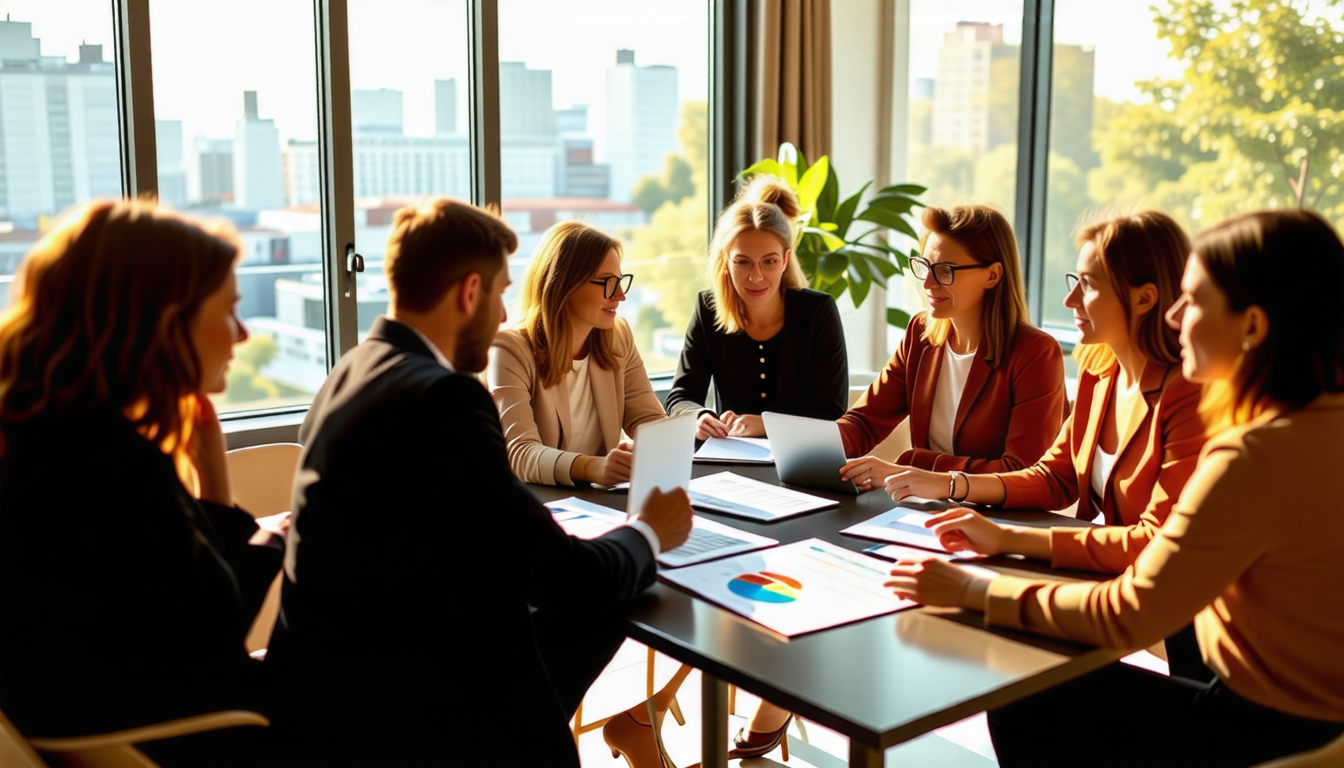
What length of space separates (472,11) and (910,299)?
248 centimetres

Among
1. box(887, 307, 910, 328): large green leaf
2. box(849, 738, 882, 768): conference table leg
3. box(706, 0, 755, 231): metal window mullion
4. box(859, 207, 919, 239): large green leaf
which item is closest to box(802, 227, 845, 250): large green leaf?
box(859, 207, 919, 239): large green leaf

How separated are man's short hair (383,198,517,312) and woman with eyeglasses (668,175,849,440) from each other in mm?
1617

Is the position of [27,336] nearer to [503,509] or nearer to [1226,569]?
[503,509]

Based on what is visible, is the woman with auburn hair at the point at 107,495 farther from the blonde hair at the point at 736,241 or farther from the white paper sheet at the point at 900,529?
the blonde hair at the point at 736,241

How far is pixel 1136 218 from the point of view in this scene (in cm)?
226

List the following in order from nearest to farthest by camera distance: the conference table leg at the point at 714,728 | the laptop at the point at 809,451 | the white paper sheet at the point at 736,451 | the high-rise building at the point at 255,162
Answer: the conference table leg at the point at 714,728
the laptop at the point at 809,451
the white paper sheet at the point at 736,451
the high-rise building at the point at 255,162

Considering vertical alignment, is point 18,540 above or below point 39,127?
below

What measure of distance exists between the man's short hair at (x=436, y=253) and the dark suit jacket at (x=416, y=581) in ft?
0.37

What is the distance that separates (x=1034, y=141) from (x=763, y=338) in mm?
2540

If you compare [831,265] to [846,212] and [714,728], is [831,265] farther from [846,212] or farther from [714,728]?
[714,728]

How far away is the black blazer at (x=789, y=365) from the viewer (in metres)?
3.40

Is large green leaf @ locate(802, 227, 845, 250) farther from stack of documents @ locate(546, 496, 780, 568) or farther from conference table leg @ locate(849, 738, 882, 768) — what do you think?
conference table leg @ locate(849, 738, 882, 768)

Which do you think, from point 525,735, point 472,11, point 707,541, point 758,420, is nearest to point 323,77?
point 472,11

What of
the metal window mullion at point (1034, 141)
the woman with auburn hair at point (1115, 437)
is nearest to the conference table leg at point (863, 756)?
the woman with auburn hair at point (1115, 437)
